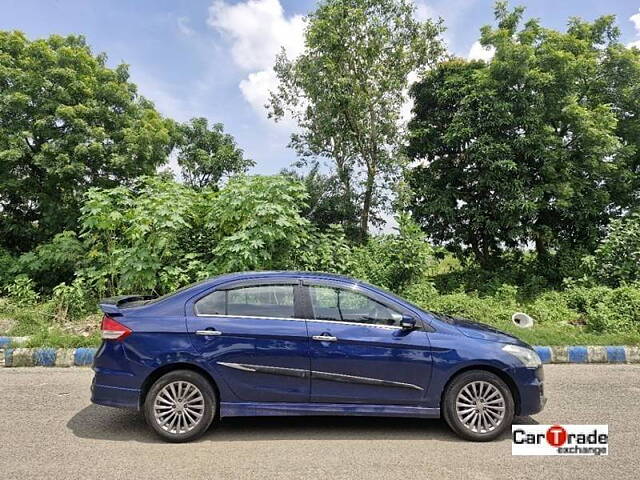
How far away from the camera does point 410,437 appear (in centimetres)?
410

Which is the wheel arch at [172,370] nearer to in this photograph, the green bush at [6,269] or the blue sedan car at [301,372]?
the blue sedan car at [301,372]

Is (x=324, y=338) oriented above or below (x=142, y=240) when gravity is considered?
below

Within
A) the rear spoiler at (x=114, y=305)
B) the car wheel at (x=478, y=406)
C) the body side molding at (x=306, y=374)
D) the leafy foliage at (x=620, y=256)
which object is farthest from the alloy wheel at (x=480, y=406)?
the leafy foliage at (x=620, y=256)

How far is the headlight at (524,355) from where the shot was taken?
13.4 feet

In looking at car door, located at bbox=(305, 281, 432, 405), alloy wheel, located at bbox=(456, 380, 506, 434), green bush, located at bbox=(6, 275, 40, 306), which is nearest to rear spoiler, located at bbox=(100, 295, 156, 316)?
car door, located at bbox=(305, 281, 432, 405)

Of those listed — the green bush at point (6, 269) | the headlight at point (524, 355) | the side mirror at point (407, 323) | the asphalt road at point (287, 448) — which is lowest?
the asphalt road at point (287, 448)

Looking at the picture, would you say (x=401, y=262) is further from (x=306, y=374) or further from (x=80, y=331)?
(x=80, y=331)

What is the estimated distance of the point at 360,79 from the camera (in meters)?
13.5

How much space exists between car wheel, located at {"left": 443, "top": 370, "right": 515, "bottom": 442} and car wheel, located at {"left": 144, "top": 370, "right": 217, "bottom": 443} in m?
2.14

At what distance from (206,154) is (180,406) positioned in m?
13.4

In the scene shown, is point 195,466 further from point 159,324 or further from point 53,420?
point 53,420

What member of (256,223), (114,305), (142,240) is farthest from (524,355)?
(142,240)

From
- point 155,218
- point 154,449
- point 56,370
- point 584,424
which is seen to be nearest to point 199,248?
point 155,218

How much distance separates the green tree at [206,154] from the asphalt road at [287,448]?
11.8 m
